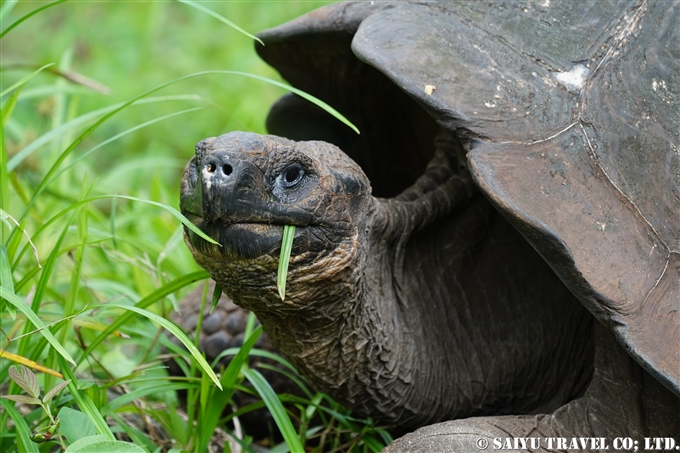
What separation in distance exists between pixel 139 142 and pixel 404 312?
3676 mm

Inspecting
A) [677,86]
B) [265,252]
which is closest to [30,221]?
[265,252]

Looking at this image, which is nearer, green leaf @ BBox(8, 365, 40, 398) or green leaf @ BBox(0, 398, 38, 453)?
green leaf @ BBox(8, 365, 40, 398)

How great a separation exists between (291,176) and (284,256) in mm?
183

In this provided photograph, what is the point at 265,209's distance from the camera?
164cm

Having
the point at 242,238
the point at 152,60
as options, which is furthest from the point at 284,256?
the point at 152,60

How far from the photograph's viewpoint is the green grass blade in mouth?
162 centimetres

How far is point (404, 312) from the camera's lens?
2166 millimetres

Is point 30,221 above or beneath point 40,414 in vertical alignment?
beneath

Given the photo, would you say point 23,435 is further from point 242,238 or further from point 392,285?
point 392,285

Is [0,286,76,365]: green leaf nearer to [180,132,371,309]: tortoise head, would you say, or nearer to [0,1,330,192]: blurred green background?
[180,132,371,309]: tortoise head

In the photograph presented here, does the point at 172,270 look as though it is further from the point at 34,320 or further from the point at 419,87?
the point at 419,87

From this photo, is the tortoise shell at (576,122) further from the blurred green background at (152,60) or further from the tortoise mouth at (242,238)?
the blurred green background at (152,60)

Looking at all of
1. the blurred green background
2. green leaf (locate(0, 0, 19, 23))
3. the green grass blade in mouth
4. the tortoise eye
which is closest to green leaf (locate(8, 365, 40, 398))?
the green grass blade in mouth

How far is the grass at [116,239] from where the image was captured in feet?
6.42
